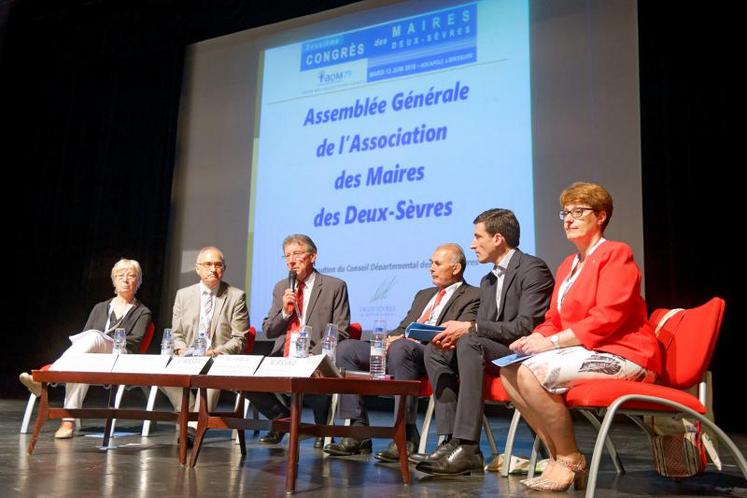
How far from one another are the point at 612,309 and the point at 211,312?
2.37 m

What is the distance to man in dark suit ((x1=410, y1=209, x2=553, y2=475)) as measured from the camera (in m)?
2.61

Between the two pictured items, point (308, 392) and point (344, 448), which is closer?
point (308, 392)

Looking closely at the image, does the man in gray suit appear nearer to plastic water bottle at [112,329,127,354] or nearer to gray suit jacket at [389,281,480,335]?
plastic water bottle at [112,329,127,354]

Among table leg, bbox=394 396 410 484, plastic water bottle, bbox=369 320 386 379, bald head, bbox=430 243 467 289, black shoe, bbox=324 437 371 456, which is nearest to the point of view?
table leg, bbox=394 396 410 484

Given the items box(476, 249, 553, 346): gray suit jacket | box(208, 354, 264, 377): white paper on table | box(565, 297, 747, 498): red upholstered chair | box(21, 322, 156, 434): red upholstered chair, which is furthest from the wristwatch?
box(21, 322, 156, 434): red upholstered chair

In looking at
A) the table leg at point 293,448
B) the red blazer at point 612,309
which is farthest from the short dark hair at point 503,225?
the table leg at point 293,448

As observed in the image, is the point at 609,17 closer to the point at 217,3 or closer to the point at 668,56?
the point at 668,56

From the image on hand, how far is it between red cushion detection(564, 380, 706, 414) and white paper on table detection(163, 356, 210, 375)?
139 cm

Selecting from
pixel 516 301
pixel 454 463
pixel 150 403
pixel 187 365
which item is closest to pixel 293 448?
pixel 454 463

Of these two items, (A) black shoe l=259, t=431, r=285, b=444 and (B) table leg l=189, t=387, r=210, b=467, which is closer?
(B) table leg l=189, t=387, r=210, b=467

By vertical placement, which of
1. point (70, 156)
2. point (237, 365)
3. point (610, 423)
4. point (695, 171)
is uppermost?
point (70, 156)

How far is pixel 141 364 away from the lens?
291 centimetres

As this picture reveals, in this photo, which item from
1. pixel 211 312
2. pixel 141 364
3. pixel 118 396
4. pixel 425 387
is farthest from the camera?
pixel 211 312

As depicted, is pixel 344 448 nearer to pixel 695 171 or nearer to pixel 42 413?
pixel 42 413
